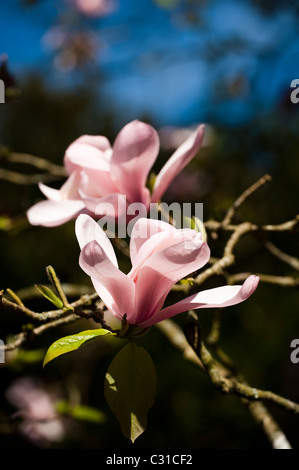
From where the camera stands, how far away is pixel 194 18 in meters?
2.01

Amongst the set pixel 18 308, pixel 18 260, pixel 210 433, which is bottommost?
pixel 210 433

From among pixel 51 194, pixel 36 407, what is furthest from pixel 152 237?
pixel 36 407

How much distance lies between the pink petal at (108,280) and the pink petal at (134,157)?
17 cm

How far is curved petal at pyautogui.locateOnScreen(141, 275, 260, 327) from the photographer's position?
43 centimetres

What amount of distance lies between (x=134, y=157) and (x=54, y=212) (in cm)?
12

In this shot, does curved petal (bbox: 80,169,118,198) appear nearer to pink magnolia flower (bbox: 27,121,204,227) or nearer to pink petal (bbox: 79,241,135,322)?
pink magnolia flower (bbox: 27,121,204,227)

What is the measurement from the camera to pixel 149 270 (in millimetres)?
435

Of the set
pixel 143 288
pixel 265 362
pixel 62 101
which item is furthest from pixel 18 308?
pixel 62 101

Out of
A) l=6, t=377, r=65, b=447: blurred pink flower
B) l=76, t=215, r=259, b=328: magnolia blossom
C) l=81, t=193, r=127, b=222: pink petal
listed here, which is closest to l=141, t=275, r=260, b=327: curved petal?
l=76, t=215, r=259, b=328: magnolia blossom

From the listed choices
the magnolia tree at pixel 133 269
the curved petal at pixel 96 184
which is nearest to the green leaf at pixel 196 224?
the magnolia tree at pixel 133 269

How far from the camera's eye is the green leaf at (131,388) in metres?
0.44

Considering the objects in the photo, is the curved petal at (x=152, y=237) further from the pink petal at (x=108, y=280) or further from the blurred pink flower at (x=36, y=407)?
the blurred pink flower at (x=36, y=407)

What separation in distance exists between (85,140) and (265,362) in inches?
53.5

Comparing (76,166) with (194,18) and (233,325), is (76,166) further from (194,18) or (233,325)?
(194,18)
